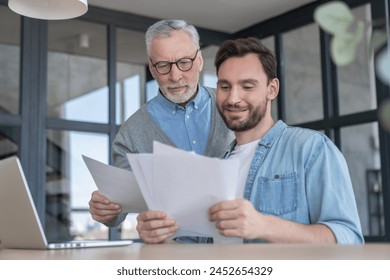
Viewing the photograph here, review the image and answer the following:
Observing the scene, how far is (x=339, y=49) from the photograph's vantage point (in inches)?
18.5

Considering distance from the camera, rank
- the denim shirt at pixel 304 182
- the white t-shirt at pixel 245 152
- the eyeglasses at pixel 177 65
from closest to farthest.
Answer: the denim shirt at pixel 304 182 < the white t-shirt at pixel 245 152 < the eyeglasses at pixel 177 65

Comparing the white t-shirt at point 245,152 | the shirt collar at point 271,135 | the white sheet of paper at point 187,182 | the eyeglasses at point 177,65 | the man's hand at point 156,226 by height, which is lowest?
the man's hand at point 156,226

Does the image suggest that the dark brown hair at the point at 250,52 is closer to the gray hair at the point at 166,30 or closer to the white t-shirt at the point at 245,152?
the white t-shirt at the point at 245,152

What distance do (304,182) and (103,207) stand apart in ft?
1.97

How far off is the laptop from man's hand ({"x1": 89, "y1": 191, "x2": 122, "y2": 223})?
0.94ft

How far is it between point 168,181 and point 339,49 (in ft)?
2.73

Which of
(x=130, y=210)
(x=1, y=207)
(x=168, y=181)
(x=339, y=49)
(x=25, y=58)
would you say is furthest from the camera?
(x=25, y=58)

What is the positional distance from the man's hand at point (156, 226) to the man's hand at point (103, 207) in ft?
0.63

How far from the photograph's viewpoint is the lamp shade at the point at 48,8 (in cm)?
231

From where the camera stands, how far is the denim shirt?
162cm

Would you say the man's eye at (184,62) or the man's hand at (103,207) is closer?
the man's hand at (103,207)

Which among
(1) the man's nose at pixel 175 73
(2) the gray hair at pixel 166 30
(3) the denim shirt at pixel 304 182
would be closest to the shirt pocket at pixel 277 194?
(3) the denim shirt at pixel 304 182
